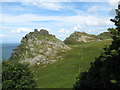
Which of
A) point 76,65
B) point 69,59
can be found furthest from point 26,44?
point 76,65

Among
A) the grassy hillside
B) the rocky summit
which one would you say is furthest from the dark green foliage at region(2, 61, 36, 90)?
the rocky summit

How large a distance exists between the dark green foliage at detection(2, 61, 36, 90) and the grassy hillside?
58.9 meters

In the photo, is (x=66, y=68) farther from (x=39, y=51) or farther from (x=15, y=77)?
(x=15, y=77)

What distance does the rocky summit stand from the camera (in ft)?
560

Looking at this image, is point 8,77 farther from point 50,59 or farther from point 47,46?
point 47,46

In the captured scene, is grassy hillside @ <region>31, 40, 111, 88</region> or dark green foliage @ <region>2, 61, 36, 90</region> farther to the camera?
grassy hillside @ <region>31, 40, 111, 88</region>

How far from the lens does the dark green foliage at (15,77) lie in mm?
51350

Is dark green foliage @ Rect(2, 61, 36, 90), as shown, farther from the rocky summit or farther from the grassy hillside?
the rocky summit

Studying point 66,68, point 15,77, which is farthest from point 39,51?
point 15,77

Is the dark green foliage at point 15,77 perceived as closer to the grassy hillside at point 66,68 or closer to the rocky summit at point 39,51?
the grassy hillside at point 66,68

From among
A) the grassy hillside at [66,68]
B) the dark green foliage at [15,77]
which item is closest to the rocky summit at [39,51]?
the grassy hillside at [66,68]

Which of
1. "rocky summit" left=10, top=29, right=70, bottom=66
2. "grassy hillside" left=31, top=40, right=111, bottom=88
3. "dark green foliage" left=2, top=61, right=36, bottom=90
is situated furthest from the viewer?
"rocky summit" left=10, top=29, right=70, bottom=66

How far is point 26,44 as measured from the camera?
637 feet

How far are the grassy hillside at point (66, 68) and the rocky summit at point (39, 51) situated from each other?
8209 millimetres
